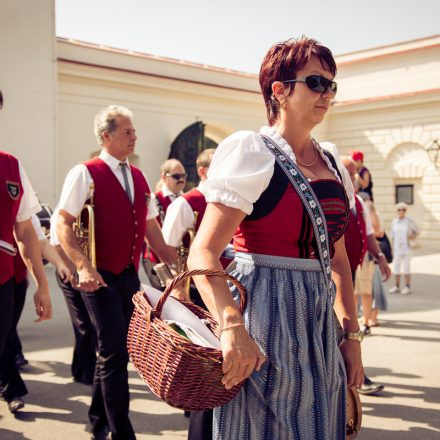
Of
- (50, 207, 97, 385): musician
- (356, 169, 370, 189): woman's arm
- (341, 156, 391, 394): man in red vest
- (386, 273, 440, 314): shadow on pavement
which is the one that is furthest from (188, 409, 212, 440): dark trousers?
(386, 273, 440, 314): shadow on pavement

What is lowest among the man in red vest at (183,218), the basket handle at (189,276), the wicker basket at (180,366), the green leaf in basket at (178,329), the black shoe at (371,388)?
the black shoe at (371,388)

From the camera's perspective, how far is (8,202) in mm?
3232

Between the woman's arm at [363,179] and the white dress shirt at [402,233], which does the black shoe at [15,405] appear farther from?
the white dress shirt at [402,233]

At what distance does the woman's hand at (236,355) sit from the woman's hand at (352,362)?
2.01 feet

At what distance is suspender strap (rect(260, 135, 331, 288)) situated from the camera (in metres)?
1.89

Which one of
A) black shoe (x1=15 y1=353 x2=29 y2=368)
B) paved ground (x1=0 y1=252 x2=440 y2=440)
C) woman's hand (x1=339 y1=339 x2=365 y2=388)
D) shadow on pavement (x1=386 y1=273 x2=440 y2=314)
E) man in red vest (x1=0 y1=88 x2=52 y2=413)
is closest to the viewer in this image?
woman's hand (x1=339 y1=339 x2=365 y2=388)

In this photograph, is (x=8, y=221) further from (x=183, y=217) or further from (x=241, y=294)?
(x=241, y=294)

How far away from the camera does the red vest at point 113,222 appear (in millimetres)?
3812

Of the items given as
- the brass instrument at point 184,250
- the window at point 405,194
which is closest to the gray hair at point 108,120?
the brass instrument at point 184,250

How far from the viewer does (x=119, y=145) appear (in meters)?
3.99

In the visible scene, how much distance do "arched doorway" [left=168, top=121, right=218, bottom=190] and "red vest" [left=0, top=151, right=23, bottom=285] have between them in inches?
509

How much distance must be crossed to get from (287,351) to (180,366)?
369 millimetres

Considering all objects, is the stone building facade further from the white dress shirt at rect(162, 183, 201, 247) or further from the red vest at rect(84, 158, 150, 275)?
the red vest at rect(84, 158, 150, 275)

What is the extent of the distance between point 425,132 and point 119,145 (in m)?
18.3
